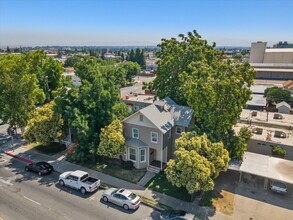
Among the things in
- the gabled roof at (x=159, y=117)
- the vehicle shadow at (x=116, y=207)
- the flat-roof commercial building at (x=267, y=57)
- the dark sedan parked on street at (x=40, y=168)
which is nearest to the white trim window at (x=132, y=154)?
the gabled roof at (x=159, y=117)

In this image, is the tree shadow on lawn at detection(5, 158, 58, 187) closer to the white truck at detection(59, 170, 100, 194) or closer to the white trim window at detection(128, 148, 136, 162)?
the white truck at detection(59, 170, 100, 194)

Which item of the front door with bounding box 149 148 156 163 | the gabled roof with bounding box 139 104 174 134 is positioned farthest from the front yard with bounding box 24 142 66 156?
the gabled roof with bounding box 139 104 174 134

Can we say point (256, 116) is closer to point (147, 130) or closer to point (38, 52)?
point (147, 130)

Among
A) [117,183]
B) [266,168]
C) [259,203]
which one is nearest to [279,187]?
[266,168]

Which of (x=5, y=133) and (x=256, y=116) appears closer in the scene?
(x=5, y=133)

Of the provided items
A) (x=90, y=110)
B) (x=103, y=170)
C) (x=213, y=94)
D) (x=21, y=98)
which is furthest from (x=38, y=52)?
(x=213, y=94)

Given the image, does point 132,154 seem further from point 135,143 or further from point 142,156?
point 135,143

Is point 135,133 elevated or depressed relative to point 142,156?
elevated
